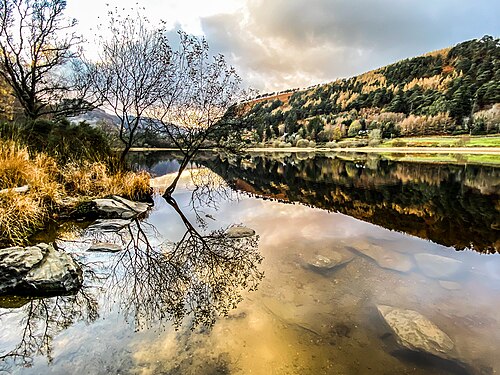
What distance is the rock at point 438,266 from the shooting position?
4.89m

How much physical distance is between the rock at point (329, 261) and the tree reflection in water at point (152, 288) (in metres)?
1.02

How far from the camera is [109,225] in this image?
6.99 meters

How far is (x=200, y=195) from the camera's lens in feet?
40.2

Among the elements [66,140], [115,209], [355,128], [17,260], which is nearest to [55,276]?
[17,260]

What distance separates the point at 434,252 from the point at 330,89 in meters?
142

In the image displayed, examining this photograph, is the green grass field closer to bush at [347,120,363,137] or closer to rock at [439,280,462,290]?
bush at [347,120,363,137]

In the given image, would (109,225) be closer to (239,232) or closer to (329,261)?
(239,232)

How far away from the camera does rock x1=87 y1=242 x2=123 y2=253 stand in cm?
545

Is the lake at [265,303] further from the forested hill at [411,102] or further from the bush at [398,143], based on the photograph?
the bush at [398,143]

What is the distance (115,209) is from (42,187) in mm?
1785

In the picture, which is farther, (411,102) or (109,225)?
(411,102)

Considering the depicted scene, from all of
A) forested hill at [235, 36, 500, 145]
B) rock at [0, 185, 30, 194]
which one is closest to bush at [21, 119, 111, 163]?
rock at [0, 185, 30, 194]

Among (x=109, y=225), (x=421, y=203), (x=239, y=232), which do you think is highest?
(x=109, y=225)

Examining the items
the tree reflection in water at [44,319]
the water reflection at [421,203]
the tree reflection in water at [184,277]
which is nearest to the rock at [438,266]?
the water reflection at [421,203]
